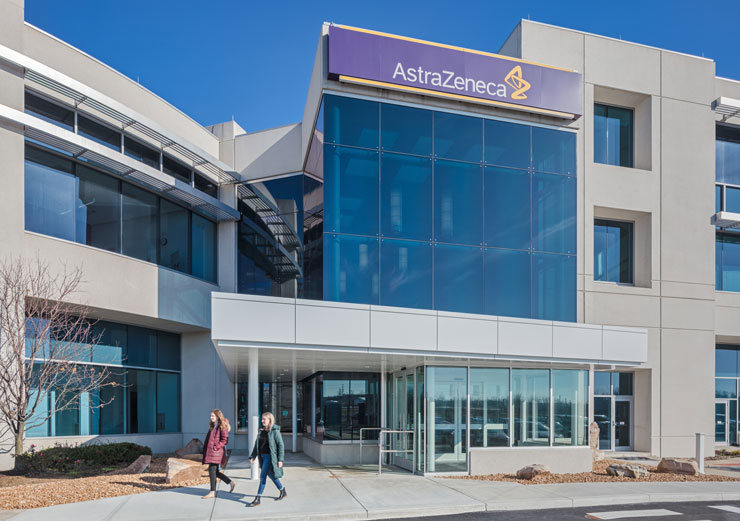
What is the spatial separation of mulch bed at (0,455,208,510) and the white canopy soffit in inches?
126

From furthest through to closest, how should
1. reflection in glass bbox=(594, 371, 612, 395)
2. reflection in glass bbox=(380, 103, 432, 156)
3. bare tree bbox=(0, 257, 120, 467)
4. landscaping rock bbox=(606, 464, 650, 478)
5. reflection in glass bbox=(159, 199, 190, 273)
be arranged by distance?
reflection in glass bbox=(594, 371, 612, 395)
reflection in glass bbox=(159, 199, 190, 273)
reflection in glass bbox=(380, 103, 432, 156)
landscaping rock bbox=(606, 464, 650, 478)
bare tree bbox=(0, 257, 120, 467)

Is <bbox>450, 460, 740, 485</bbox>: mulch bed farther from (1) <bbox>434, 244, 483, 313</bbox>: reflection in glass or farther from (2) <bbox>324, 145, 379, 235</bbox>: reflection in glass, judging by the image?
(2) <bbox>324, 145, 379, 235</bbox>: reflection in glass

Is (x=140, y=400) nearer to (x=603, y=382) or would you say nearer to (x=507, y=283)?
(x=507, y=283)

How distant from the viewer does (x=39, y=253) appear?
17172 mm

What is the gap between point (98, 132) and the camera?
20.0 metres

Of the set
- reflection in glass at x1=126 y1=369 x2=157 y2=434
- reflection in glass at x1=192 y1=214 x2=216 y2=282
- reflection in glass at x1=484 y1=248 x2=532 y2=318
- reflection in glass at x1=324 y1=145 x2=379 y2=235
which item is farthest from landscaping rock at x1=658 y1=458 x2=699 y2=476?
reflection in glass at x1=192 y1=214 x2=216 y2=282

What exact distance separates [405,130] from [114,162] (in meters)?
9.33

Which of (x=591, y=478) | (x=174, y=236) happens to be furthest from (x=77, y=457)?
(x=591, y=478)

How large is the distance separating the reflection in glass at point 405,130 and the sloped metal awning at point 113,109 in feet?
24.1

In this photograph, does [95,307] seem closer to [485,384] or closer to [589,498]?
[485,384]

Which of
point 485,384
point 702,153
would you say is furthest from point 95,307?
point 702,153

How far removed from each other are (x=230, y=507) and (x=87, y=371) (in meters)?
9.97

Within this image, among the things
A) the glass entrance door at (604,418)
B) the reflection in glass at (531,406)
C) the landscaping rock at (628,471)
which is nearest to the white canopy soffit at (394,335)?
the reflection in glass at (531,406)

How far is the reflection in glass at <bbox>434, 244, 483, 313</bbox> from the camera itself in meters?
20.4
